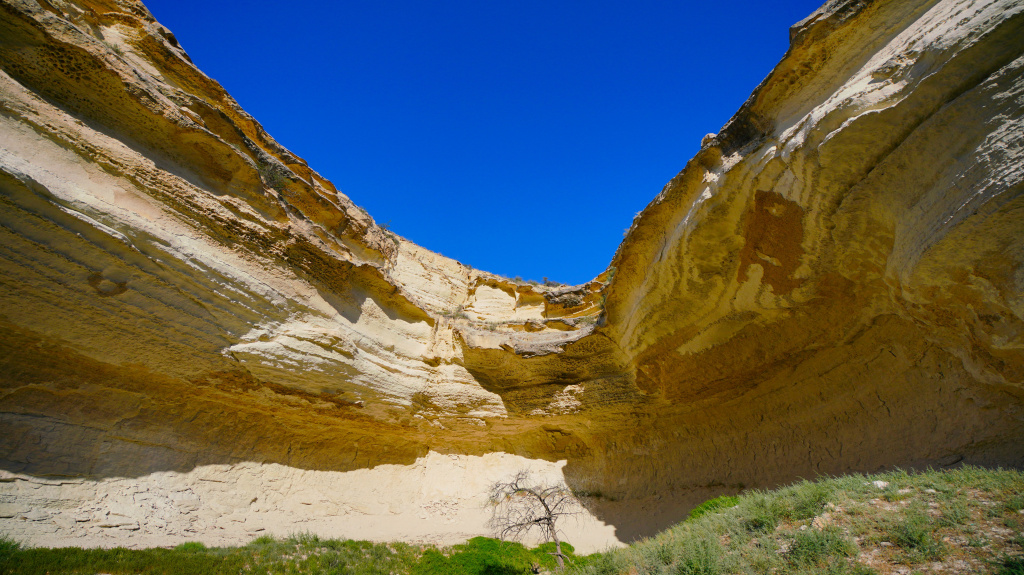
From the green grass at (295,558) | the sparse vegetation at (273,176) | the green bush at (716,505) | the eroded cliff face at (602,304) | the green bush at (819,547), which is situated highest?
the sparse vegetation at (273,176)

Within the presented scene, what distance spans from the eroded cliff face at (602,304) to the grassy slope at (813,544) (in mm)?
962

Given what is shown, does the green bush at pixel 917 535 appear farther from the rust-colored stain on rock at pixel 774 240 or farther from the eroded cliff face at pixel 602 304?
the rust-colored stain on rock at pixel 774 240

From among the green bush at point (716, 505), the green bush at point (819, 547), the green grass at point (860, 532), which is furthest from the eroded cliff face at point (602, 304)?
the green bush at point (819, 547)

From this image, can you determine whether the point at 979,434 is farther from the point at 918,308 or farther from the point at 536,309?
the point at 536,309

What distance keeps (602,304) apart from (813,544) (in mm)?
5766

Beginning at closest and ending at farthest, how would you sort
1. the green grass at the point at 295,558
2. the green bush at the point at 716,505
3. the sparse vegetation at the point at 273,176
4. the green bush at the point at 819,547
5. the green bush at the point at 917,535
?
the green bush at the point at 917,535 < the green bush at the point at 819,547 < the green grass at the point at 295,558 < the green bush at the point at 716,505 < the sparse vegetation at the point at 273,176

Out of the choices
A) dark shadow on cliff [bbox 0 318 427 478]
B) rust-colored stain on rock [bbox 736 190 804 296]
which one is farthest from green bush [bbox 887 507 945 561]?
dark shadow on cliff [bbox 0 318 427 478]

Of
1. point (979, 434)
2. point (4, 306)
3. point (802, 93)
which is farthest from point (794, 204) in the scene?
point (4, 306)

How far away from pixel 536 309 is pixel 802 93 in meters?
9.96

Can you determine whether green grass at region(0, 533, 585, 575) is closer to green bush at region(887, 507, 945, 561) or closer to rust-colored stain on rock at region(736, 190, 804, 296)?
green bush at region(887, 507, 945, 561)

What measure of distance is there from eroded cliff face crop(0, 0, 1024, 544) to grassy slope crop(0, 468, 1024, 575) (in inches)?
37.9

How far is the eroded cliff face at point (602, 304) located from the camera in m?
4.78

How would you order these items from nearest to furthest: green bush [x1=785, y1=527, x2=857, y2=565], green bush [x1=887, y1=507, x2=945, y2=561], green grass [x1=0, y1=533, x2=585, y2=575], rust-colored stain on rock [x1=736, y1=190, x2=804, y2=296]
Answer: green bush [x1=887, y1=507, x2=945, y2=561]
green bush [x1=785, y1=527, x2=857, y2=565]
green grass [x1=0, y1=533, x2=585, y2=575]
rust-colored stain on rock [x1=736, y1=190, x2=804, y2=296]

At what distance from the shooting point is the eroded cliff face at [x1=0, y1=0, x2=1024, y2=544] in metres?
4.78
